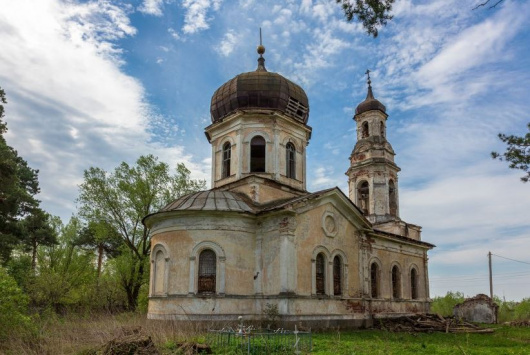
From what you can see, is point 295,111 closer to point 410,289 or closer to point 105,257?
point 410,289

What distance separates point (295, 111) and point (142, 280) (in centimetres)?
1158

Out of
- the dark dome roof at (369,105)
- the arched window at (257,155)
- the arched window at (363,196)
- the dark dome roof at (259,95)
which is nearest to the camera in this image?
the arched window at (257,155)

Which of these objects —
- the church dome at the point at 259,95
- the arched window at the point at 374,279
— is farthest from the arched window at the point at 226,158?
the arched window at the point at 374,279

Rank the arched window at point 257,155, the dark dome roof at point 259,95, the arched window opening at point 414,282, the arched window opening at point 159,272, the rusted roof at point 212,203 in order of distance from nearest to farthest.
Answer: the rusted roof at point 212,203, the arched window opening at point 159,272, the arched window at point 257,155, the dark dome roof at point 259,95, the arched window opening at point 414,282

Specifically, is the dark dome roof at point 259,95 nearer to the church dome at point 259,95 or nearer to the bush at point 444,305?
the church dome at point 259,95

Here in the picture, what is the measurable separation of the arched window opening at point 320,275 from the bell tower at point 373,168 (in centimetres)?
850

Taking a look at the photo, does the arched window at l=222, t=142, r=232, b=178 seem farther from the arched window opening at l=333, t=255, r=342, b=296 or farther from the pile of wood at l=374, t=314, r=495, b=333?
the pile of wood at l=374, t=314, r=495, b=333

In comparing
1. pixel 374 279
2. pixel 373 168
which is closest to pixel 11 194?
pixel 374 279

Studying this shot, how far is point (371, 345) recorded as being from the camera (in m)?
10.9

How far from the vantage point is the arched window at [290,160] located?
1922 cm

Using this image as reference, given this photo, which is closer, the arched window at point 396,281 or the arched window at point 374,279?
the arched window at point 374,279

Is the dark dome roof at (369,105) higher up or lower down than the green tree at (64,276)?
higher up

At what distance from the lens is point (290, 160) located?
19453 mm

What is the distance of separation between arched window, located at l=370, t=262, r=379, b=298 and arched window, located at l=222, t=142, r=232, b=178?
7.68 metres
